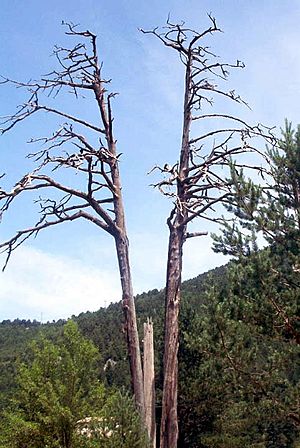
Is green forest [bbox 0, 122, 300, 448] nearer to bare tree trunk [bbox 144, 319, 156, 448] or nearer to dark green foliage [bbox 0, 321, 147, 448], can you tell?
dark green foliage [bbox 0, 321, 147, 448]

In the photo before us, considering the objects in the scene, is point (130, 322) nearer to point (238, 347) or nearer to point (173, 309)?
point (173, 309)

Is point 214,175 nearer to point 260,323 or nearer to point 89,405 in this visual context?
point 260,323

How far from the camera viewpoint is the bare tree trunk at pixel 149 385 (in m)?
9.59

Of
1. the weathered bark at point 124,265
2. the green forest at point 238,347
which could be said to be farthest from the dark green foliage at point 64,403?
the weathered bark at point 124,265

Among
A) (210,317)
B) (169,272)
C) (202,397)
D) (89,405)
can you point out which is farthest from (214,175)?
(202,397)

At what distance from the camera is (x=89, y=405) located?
9297mm

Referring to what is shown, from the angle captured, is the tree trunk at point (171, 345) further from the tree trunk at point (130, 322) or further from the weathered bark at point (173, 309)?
the tree trunk at point (130, 322)

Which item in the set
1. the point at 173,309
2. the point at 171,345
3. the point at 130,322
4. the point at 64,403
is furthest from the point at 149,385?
the point at 64,403

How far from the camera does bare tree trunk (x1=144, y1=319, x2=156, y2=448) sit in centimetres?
959

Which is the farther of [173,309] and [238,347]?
[173,309]

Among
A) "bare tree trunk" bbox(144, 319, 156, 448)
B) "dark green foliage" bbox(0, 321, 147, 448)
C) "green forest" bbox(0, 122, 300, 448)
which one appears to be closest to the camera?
"dark green foliage" bbox(0, 321, 147, 448)

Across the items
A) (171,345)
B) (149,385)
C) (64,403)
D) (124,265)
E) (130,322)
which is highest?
(124,265)

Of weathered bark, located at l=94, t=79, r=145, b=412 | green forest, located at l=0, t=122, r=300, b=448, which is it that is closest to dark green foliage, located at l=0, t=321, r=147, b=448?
green forest, located at l=0, t=122, r=300, b=448

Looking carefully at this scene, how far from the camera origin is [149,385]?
9.96 m
